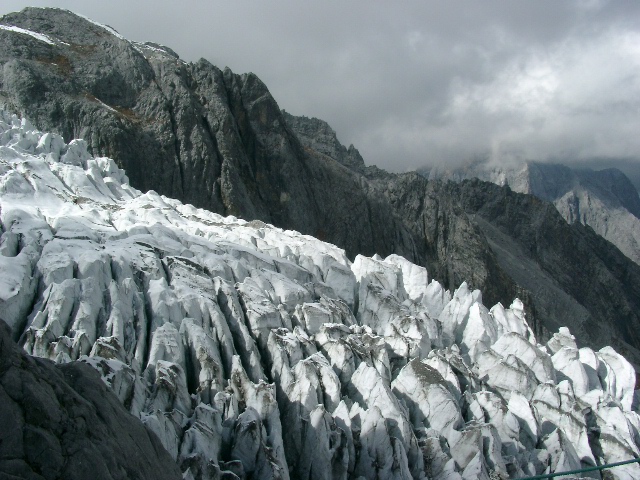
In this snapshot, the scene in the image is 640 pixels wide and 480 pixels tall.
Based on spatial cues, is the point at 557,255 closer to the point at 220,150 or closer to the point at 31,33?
the point at 220,150

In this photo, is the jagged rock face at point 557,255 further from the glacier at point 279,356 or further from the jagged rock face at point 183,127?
the glacier at point 279,356

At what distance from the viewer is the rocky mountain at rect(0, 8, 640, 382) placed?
6925 cm

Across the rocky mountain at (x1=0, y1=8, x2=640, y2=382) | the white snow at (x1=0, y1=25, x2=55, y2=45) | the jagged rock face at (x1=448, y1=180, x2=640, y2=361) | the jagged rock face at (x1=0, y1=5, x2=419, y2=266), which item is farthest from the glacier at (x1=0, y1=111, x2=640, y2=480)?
the jagged rock face at (x1=448, y1=180, x2=640, y2=361)

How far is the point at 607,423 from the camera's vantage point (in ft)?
105

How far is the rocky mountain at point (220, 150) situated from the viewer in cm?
6925

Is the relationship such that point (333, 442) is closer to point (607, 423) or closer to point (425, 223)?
point (607, 423)

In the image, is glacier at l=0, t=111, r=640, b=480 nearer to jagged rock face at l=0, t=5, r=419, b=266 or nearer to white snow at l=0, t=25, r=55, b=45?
jagged rock face at l=0, t=5, r=419, b=266

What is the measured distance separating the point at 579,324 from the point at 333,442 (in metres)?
103

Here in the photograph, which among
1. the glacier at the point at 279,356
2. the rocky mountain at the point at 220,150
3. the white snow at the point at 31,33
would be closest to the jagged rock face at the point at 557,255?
the rocky mountain at the point at 220,150

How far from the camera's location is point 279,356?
87.1ft

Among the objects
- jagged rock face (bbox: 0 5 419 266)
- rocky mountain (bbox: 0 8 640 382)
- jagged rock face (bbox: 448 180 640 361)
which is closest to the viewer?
jagged rock face (bbox: 0 5 419 266)

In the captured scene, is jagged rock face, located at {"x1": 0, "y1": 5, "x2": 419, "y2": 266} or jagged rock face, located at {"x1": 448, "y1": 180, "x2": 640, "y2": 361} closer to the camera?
jagged rock face, located at {"x1": 0, "y1": 5, "x2": 419, "y2": 266}

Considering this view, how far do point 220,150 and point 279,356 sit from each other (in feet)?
178

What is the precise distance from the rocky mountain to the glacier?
2997 centimetres
